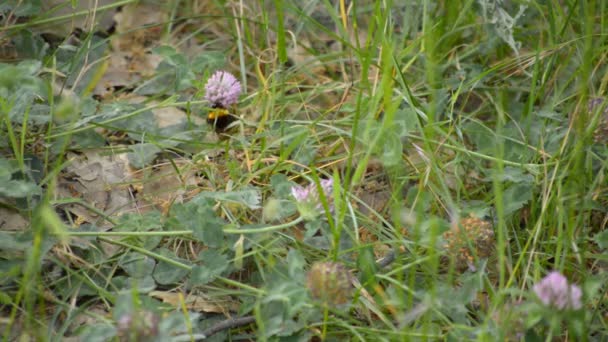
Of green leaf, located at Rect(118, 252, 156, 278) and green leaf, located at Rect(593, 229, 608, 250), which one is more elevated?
green leaf, located at Rect(593, 229, 608, 250)

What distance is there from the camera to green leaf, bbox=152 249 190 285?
1672 millimetres

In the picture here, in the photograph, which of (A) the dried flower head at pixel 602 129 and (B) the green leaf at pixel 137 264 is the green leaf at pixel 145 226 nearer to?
(B) the green leaf at pixel 137 264

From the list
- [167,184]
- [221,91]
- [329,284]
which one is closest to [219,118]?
[221,91]

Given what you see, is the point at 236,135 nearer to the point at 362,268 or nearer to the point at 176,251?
the point at 176,251

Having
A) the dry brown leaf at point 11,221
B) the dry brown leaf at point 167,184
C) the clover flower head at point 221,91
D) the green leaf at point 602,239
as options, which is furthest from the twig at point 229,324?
the green leaf at point 602,239

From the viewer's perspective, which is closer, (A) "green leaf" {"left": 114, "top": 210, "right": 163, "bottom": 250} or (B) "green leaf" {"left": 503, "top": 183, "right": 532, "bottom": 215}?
(A) "green leaf" {"left": 114, "top": 210, "right": 163, "bottom": 250}

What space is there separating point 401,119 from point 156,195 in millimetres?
648

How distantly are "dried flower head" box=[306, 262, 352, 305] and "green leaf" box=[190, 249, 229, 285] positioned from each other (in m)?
0.24

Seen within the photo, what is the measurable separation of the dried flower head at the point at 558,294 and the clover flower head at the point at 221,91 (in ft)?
3.11

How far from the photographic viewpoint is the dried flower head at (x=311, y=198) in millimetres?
1607

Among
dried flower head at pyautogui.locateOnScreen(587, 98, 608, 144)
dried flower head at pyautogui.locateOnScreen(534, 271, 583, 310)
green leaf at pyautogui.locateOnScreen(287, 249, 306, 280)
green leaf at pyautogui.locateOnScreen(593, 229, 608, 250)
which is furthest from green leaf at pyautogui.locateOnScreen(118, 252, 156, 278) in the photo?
dried flower head at pyautogui.locateOnScreen(587, 98, 608, 144)

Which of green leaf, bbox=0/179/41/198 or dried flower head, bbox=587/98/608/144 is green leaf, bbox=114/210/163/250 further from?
dried flower head, bbox=587/98/608/144

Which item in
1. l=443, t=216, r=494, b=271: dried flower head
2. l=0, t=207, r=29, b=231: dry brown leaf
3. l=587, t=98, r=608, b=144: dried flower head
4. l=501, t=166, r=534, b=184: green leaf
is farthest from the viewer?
l=587, t=98, r=608, b=144: dried flower head

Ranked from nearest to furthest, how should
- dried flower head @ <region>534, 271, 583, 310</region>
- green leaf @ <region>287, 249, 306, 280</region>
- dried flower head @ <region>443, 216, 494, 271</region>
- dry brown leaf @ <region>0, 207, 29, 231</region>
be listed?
1. dried flower head @ <region>534, 271, 583, 310</region>
2. green leaf @ <region>287, 249, 306, 280</region>
3. dried flower head @ <region>443, 216, 494, 271</region>
4. dry brown leaf @ <region>0, 207, 29, 231</region>
